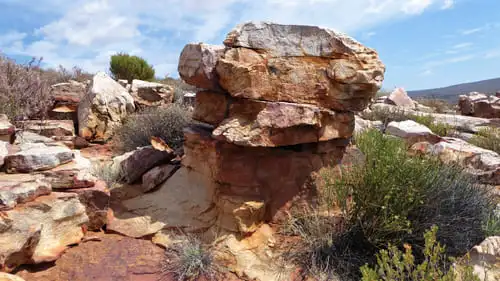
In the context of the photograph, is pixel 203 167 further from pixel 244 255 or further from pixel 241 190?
pixel 244 255

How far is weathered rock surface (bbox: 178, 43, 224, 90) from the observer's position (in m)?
3.66

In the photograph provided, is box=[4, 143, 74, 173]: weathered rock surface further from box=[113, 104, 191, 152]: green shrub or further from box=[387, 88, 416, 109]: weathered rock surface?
box=[387, 88, 416, 109]: weathered rock surface

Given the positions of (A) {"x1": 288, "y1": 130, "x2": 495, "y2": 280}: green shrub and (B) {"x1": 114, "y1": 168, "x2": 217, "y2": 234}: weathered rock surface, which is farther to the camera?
(B) {"x1": 114, "y1": 168, "x2": 217, "y2": 234}: weathered rock surface

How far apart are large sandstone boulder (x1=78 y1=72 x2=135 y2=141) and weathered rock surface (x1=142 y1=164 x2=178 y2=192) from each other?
8.46ft

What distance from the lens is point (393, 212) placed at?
3037 mm

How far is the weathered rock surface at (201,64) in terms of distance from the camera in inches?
144

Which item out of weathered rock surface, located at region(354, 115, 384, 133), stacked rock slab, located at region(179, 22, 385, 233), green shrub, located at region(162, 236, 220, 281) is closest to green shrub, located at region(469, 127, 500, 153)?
weathered rock surface, located at region(354, 115, 384, 133)

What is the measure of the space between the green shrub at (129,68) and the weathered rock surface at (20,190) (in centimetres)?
933

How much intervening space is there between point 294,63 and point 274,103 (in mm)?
440

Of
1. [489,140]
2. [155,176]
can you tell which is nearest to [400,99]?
[489,140]

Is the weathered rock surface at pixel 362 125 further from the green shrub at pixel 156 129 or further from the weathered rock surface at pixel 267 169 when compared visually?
the green shrub at pixel 156 129

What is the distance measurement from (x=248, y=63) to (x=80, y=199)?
6.65ft

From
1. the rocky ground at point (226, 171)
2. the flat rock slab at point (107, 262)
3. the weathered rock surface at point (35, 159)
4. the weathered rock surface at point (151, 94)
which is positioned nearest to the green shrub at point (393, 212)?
the rocky ground at point (226, 171)

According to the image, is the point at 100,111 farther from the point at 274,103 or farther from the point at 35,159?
the point at 274,103
